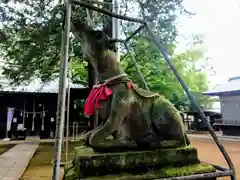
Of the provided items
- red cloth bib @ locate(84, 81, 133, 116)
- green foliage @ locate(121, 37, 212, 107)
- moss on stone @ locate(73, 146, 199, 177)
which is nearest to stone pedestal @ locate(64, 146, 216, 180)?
moss on stone @ locate(73, 146, 199, 177)

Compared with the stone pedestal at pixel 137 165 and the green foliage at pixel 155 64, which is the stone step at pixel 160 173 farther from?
the green foliage at pixel 155 64

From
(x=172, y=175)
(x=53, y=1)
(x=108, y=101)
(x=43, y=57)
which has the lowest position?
(x=172, y=175)

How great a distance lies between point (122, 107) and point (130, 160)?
0.48 metres

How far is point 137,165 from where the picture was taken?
2127 millimetres

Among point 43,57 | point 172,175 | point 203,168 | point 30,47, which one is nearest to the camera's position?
point 172,175

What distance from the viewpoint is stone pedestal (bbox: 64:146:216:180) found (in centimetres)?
201

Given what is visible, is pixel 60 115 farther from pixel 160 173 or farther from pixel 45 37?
pixel 45 37

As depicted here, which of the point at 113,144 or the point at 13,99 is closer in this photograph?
the point at 113,144

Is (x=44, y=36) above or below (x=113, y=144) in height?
above

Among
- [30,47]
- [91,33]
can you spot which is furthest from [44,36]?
[91,33]

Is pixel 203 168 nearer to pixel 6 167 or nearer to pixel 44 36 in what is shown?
pixel 6 167

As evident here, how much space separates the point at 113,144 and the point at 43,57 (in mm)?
7094

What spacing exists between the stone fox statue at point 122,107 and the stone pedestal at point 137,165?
0.11 metres

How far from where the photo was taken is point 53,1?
7.50m
